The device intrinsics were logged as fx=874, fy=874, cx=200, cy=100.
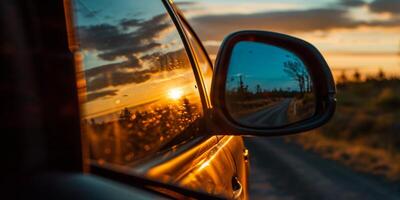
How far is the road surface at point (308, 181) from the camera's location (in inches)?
516

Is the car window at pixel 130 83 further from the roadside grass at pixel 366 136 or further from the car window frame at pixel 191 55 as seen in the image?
the roadside grass at pixel 366 136

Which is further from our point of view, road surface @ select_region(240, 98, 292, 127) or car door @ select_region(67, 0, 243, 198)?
road surface @ select_region(240, 98, 292, 127)

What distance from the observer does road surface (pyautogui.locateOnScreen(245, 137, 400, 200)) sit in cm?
1309

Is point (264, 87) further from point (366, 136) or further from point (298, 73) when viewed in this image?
point (366, 136)

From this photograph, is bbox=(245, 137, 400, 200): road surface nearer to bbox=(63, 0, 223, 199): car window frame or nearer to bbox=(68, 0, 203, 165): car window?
bbox=(68, 0, 203, 165): car window

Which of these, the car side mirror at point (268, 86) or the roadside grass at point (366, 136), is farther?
the roadside grass at point (366, 136)

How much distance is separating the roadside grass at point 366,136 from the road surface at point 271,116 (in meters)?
13.4

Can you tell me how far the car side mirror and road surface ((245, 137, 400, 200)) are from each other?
938 cm

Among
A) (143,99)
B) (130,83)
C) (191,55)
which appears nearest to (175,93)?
(143,99)

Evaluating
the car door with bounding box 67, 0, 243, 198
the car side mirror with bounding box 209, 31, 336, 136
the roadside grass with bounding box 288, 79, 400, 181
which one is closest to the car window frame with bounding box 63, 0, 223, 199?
the car door with bounding box 67, 0, 243, 198

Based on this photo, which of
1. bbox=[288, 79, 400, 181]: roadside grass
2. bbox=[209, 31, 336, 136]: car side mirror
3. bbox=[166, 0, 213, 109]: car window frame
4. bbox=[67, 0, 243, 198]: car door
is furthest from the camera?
bbox=[288, 79, 400, 181]: roadside grass

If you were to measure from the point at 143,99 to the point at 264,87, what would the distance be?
0.74m

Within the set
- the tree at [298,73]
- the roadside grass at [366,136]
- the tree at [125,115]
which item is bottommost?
the roadside grass at [366,136]

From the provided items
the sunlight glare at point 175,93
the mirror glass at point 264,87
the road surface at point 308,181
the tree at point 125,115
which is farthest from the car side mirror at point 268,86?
the road surface at point 308,181
